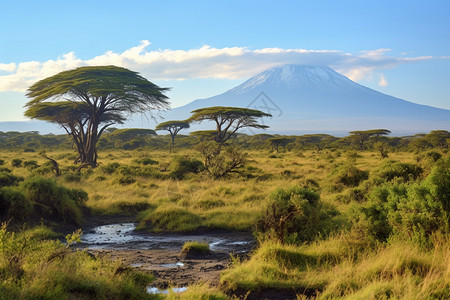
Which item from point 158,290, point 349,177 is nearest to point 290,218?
point 158,290

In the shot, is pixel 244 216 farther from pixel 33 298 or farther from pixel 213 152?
pixel 213 152

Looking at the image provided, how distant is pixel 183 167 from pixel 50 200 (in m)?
11.7

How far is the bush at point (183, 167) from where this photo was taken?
79.5ft

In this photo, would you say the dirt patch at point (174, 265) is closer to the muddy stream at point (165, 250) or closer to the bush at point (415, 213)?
the muddy stream at point (165, 250)

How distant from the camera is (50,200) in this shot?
44.0 ft

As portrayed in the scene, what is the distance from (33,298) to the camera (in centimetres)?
543

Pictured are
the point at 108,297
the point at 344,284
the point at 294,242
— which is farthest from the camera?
the point at 294,242

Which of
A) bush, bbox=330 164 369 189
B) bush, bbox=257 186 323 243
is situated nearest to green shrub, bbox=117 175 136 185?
bush, bbox=330 164 369 189

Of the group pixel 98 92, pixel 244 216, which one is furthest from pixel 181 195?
pixel 98 92

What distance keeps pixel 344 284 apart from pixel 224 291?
5.56ft

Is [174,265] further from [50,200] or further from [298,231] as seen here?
[50,200]

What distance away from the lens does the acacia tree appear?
1147 inches

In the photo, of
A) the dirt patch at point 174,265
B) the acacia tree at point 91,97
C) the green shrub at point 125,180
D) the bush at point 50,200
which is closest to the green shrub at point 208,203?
the bush at point 50,200

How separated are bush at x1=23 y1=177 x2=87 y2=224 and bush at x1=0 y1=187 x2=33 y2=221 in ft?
1.83
